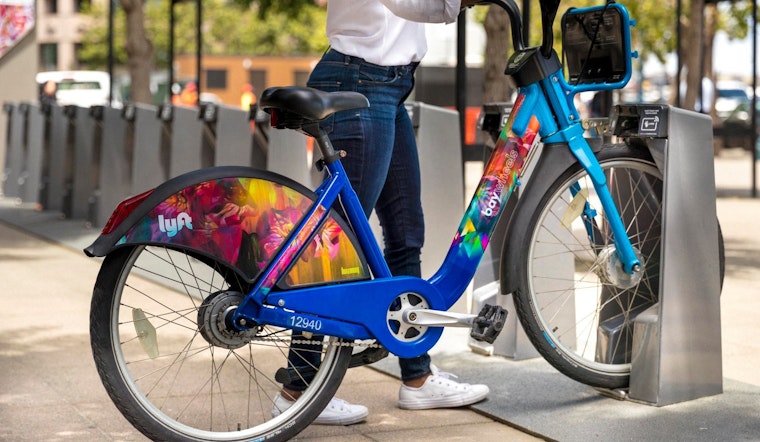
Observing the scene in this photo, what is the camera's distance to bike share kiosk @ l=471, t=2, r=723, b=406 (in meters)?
4.41

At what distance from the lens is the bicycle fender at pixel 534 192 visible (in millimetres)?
Answer: 4379

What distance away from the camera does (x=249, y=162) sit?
849cm

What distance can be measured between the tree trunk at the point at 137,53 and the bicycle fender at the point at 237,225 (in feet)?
43.5

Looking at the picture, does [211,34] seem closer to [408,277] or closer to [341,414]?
[341,414]

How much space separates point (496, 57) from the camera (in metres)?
10.0

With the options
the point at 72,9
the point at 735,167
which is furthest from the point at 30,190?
the point at 72,9

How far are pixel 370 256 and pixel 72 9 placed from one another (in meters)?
74.5

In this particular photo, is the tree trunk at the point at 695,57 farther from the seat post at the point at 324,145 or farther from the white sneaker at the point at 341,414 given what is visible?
the seat post at the point at 324,145

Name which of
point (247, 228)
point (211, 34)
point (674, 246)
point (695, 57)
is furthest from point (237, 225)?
point (211, 34)

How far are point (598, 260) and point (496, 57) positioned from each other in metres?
5.65

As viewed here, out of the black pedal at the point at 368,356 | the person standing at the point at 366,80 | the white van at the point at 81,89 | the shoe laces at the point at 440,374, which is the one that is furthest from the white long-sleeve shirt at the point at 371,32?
the white van at the point at 81,89

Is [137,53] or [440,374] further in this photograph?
[137,53]

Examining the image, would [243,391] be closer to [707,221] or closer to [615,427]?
[615,427]

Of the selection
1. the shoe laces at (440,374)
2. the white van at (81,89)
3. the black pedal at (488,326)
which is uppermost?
the white van at (81,89)
